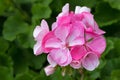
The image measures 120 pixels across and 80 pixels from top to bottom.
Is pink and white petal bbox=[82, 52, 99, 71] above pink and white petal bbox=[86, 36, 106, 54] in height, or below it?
below

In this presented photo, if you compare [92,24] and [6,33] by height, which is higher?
[92,24]

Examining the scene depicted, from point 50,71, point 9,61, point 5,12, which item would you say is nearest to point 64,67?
point 50,71

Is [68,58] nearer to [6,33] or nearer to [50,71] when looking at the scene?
[50,71]

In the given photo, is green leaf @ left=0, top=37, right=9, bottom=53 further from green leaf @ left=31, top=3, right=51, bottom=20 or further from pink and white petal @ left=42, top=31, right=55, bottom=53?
pink and white petal @ left=42, top=31, right=55, bottom=53

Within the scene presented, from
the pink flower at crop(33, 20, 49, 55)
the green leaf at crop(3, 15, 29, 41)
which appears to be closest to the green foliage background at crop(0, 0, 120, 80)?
the green leaf at crop(3, 15, 29, 41)

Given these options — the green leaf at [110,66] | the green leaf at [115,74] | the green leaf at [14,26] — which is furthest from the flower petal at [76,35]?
the green leaf at [14,26]

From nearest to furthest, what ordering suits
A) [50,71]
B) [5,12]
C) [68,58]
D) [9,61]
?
[68,58]
[50,71]
[9,61]
[5,12]
